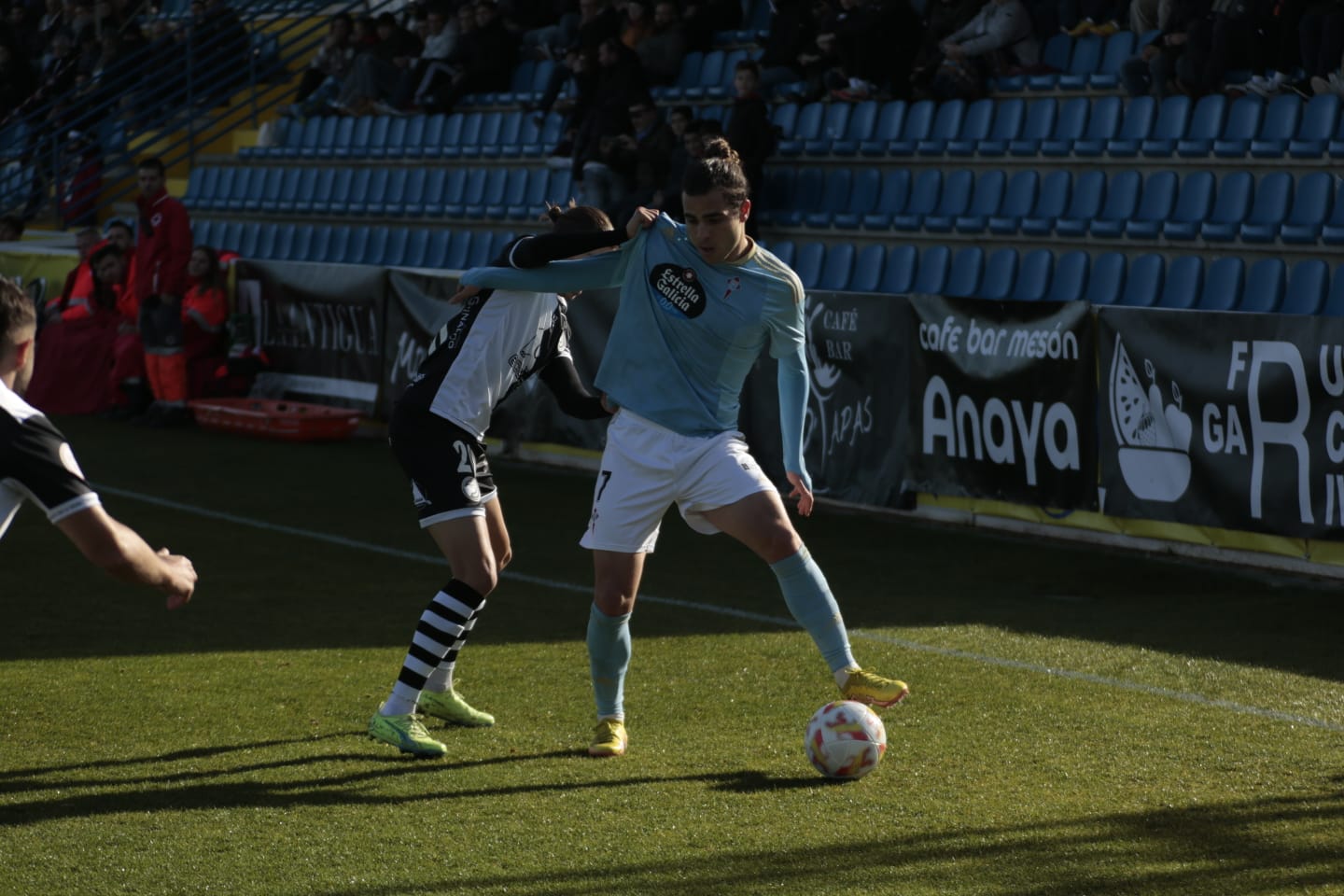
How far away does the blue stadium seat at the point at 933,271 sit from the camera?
13625mm

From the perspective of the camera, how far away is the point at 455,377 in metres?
6.04

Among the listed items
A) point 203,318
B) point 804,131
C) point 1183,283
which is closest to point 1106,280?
point 1183,283

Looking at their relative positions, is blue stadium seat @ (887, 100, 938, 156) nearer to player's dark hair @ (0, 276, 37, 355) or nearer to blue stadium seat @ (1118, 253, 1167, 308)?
blue stadium seat @ (1118, 253, 1167, 308)

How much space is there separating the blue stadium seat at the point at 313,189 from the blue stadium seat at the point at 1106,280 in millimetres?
Result: 11395

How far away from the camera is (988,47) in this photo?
14633 mm

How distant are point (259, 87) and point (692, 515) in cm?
2085

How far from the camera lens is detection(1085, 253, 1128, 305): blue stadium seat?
1237cm

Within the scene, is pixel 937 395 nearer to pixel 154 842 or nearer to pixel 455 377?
pixel 455 377

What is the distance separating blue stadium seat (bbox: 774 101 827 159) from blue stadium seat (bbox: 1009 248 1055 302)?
3249mm

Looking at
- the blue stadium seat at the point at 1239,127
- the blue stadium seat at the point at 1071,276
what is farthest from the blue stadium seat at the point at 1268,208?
the blue stadium seat at the point at 1071,276

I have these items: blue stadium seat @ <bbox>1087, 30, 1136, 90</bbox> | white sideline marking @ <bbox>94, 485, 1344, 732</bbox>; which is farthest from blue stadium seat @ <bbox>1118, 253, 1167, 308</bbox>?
white sideline marking @ <bbox>94, 485, 1344, 732</bbox>

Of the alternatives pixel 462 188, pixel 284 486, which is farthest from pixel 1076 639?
pixel 462 188

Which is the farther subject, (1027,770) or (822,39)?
(822,39)

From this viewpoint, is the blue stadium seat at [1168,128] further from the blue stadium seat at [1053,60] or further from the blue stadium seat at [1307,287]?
the blue stadium seat at [1307,287]
